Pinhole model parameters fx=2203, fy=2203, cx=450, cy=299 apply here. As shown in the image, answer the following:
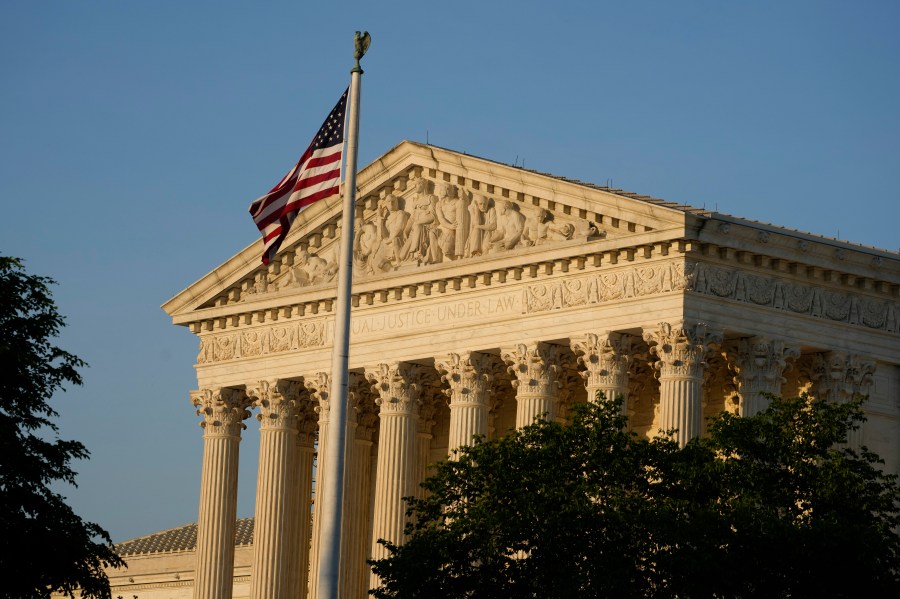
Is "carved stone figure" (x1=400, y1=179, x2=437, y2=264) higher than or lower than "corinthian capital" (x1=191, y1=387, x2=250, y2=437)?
higher

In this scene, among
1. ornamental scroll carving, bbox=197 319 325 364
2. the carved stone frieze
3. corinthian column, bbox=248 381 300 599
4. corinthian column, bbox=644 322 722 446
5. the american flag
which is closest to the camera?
the american flag

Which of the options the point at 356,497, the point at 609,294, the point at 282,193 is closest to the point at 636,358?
the point at 609,294

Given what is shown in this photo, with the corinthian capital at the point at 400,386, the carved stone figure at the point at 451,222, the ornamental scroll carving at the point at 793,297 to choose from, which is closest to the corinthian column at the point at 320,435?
the corinthian capital at the point at 400,386

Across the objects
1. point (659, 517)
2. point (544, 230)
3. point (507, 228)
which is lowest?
point (659, 517)

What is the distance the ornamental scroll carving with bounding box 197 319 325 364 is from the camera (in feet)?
306

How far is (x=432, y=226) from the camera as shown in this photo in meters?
88.8

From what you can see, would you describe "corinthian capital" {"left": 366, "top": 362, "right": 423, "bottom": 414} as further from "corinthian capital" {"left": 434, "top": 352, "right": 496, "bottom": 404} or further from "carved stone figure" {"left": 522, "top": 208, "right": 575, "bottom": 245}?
"carved stone figure" {"left": 522, "top": 208, "right": 575, "bottom": 245}

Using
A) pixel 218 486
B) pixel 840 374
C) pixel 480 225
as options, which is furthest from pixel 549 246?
pixel 218 486

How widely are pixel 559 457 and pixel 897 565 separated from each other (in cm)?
1071

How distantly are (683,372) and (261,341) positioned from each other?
23438mm

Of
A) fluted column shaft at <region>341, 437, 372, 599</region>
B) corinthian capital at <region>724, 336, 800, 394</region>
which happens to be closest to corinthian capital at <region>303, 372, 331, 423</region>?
fluted column shaft at <region>341, 437, 372, 599</region>

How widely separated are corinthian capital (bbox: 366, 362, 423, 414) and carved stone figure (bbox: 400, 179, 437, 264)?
4432 millimetres

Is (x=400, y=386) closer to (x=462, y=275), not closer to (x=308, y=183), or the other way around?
(x=462, y=275)

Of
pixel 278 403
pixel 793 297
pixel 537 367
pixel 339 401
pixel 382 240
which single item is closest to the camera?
pixel 339 401
